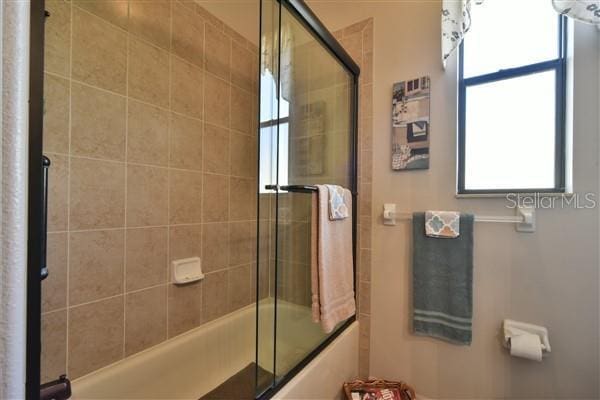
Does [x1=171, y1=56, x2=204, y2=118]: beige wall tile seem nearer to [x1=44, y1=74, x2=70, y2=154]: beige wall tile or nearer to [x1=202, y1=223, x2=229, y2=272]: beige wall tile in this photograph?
[x1=44, y1=74, x2=70, y2=154]: beige wall tile

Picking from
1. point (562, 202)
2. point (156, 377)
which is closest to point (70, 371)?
point (156, 377)

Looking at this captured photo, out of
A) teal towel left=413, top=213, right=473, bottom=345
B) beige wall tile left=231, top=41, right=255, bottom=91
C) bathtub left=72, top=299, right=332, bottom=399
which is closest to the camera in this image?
bathtub left=72, top=299, right=332, bottom=399

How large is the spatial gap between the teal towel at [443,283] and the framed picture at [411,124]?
1.09 feet

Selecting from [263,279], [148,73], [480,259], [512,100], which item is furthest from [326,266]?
[148,73]

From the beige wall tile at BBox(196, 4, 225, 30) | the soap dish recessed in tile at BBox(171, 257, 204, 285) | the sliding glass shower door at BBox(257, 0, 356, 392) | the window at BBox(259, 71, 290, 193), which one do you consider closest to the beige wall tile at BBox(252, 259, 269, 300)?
the sliding glass shower door at BBox(257, 0, 356, 392)

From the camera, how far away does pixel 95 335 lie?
3.81 feet

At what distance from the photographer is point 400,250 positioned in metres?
1.53

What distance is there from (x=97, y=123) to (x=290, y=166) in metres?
0.90

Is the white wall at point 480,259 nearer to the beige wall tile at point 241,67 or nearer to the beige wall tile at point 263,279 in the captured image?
the beige wall tile at point 241,67

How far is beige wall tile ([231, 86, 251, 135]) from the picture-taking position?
183 centimetres

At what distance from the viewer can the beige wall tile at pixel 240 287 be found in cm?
182

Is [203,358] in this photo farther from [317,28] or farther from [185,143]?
[317,28]

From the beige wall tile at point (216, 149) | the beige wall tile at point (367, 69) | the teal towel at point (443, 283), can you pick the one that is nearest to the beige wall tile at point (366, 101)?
the beige wall tile at point (367, 69)

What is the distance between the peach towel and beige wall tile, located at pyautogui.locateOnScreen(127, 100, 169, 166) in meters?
0.90
